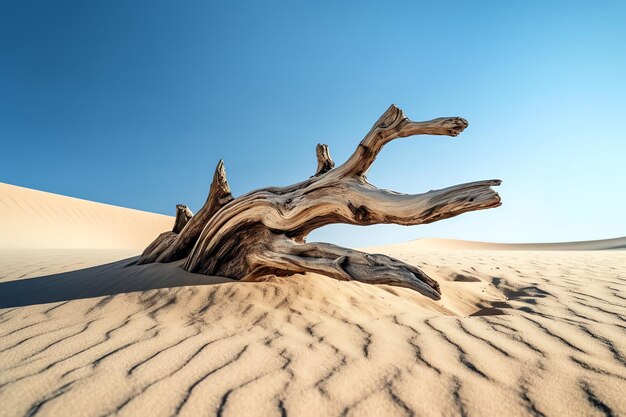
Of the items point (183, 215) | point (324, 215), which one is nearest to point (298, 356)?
point (324, 215)

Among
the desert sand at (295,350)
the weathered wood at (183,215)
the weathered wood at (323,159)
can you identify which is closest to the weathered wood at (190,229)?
the weathered wood at (183,215)

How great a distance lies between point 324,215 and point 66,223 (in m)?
28.9

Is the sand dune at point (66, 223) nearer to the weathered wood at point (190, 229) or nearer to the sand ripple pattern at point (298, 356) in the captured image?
the weathered wood at point (190, 229)

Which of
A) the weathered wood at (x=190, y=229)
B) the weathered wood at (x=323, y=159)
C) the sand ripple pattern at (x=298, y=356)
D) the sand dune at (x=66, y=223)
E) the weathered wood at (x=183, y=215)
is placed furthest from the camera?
the sand dune at (x=66, y=223)

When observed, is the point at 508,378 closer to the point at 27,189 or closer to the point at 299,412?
the point at 299,412

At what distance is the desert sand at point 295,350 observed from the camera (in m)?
1.51

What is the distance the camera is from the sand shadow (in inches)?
131

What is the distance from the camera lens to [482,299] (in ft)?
13.6

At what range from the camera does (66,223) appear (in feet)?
81.8

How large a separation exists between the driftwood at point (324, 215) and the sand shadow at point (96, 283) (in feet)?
1.00

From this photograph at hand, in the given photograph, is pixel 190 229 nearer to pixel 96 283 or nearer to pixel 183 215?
pixel 183 215

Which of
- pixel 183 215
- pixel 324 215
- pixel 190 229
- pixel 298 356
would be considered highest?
pixel 183 215

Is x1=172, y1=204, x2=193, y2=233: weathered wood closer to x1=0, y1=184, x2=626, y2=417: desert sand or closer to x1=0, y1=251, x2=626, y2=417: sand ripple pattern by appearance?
x1=0, y1=184, x2=626, y2=417: desert sand

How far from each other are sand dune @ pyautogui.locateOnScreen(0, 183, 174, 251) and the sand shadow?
1839cm
